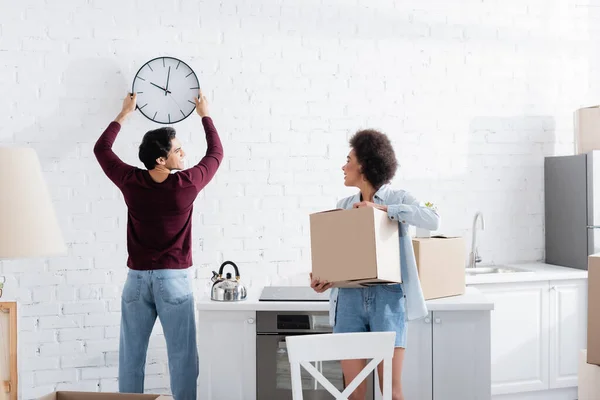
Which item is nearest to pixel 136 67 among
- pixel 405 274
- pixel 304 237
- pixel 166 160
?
pixel 166 160

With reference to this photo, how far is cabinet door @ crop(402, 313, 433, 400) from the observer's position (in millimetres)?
2943

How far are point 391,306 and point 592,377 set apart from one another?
0.75 metres

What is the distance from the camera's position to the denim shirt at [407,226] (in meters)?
2.43

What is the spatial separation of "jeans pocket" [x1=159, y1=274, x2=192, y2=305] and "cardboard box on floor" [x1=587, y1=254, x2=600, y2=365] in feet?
5.63

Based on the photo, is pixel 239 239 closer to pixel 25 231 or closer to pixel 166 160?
pixel 166 160

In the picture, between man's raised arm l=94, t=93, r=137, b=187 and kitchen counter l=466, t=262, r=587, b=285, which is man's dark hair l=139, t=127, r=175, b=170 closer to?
man's raised arm l=94, t=93, r=137, b=187

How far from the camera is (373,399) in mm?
2938

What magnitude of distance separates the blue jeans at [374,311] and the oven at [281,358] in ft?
1.54

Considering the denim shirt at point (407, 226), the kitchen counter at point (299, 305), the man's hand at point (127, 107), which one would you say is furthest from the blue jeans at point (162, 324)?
the man's hand at point (127, 107)

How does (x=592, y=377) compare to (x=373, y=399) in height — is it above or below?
above

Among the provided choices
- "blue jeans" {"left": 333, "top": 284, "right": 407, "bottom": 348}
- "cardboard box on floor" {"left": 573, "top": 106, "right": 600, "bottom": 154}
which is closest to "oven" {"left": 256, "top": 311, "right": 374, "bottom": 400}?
"blue jeans" {"left": 333, "top": 284, "right": 407, "bottom": 348}

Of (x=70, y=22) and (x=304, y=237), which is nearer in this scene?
A: (x=70, y=22)

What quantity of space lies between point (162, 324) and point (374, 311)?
3.47ft

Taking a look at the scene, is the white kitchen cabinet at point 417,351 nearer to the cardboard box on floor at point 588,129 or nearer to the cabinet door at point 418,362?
the cabinet door at point 418,362
